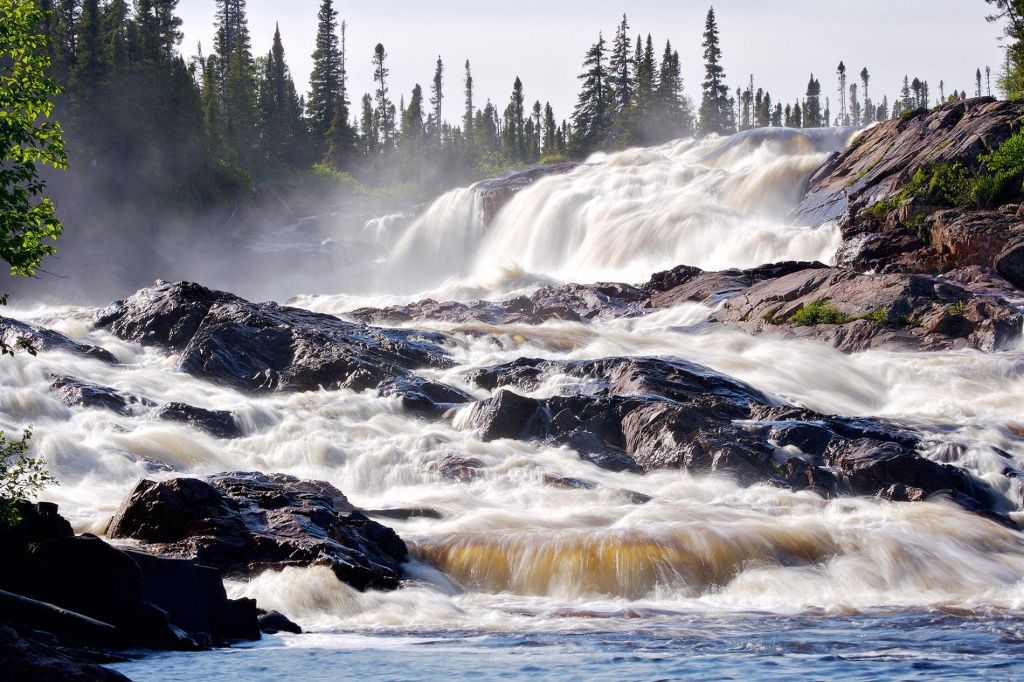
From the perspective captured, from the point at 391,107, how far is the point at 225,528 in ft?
370

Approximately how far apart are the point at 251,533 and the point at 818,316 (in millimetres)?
18270

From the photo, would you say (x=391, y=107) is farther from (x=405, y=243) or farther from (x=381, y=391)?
(x=381, y=391)

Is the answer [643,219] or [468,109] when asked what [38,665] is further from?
[468,109]

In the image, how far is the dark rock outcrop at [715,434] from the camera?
17.3m

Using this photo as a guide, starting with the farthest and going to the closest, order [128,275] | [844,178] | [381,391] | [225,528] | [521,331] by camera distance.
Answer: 1. [128,275]
2. [844,178]
3. [521,331]
4. [381,391]
5. [225,528]

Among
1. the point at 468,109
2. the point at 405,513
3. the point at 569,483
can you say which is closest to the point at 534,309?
the point at 569,483

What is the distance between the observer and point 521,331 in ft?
91.8

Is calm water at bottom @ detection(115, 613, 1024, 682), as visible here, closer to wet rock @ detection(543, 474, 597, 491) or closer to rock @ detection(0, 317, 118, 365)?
wet rock @ detection(543, 474, 597, 491)

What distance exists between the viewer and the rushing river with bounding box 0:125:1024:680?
10.2 metres

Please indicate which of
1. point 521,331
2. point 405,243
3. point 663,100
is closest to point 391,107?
point 663,100

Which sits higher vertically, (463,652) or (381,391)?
(381,391)

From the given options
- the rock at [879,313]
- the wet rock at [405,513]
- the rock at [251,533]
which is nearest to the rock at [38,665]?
the rock at [251,533]

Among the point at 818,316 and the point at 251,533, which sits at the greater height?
the point at 818,316

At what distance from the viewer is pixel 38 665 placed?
7387 millimetres
